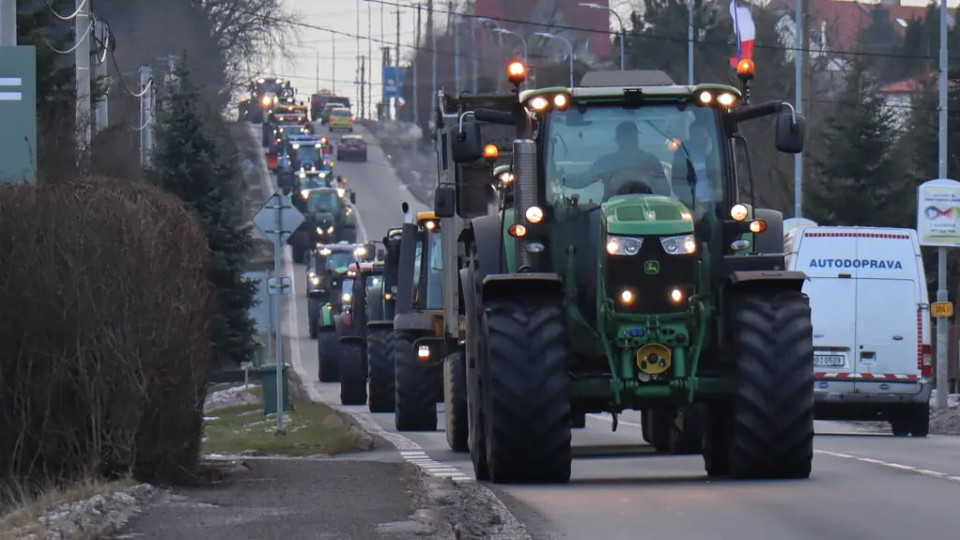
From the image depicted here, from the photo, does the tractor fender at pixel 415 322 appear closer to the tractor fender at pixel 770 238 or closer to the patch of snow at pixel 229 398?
the tractor fender at pixel 770 238

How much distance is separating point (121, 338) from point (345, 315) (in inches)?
1076

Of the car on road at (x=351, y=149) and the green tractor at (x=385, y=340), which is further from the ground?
the car on road at (x=351, y=149)

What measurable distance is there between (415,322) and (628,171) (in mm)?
10619

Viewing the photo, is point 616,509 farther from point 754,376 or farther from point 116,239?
point 116,239

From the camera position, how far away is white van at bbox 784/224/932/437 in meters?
26.8

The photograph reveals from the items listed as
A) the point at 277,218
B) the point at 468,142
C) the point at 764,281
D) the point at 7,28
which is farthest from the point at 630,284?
the point at 277,218

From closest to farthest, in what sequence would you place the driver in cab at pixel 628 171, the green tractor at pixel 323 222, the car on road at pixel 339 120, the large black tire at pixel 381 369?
the driver in cab at pixel 628 171
the large black tire at pixel 381 369
the green tractor at pixel 323 222
the car on road at pixel 339 120

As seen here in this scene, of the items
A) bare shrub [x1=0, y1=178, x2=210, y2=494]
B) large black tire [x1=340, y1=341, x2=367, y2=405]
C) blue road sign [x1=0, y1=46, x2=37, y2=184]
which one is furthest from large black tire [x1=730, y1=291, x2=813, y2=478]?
large black tire [x1=340, y1=341, x2=367, y2=405]

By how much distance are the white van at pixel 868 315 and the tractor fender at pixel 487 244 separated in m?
10.7

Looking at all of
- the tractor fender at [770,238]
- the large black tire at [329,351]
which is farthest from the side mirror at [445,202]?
the large black tire at [329,351]

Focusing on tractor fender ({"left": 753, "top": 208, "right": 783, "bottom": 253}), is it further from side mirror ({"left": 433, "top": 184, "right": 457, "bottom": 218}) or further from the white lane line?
side mirror ({"left": 433, "top": 184, "right": 457, "bottom": 218})

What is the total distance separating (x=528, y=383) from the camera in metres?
14.9

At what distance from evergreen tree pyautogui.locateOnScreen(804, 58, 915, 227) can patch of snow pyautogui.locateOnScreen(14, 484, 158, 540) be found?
141ft

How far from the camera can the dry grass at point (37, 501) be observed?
11844mm
